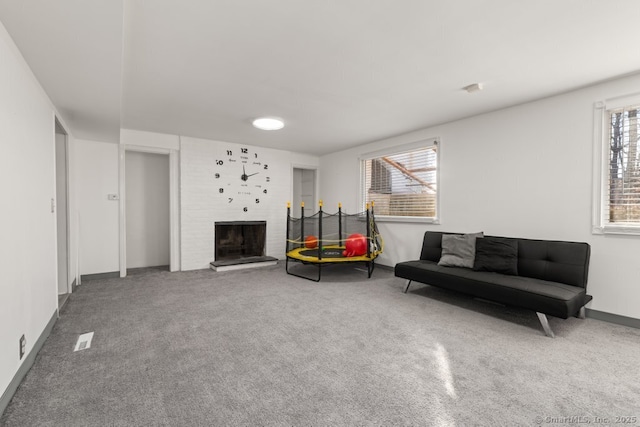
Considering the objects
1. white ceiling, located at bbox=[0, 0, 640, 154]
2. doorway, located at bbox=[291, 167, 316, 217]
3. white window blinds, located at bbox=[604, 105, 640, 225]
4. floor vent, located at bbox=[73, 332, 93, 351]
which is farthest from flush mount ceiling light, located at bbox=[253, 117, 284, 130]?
white window blinds, located at bbox=[604, 105, 640, 225]

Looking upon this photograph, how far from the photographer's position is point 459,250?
3.69 metres

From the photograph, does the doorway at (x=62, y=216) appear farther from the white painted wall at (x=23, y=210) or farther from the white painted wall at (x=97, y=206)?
the white painted wall at (x=23, y=210)

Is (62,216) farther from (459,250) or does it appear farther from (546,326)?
(546,326)

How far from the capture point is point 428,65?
104 inches

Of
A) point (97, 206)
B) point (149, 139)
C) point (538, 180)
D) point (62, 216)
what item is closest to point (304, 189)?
point (149, 139)

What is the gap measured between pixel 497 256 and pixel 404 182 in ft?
6.88

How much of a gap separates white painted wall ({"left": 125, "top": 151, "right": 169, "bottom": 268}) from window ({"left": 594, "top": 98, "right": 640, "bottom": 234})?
250 inches

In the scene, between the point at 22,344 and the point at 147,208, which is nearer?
the point at 22,344

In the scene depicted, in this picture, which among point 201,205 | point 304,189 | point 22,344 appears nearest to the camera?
point 22,344

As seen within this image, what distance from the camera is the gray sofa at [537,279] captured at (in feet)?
8.39

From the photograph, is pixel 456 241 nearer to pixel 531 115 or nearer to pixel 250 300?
pixel 531 115

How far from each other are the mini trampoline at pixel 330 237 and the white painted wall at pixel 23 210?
10.1 ft

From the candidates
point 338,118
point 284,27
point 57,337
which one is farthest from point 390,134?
point 57,337

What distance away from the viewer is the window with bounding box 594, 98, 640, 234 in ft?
9.25
